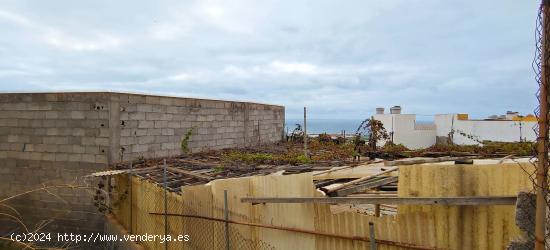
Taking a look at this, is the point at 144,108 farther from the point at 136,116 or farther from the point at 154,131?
the point at 154,131

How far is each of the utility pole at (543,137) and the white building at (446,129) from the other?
896 inches

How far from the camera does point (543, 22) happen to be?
94.4 inches

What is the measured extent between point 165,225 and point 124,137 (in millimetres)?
5660

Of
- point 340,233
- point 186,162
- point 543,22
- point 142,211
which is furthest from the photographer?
point 186,162

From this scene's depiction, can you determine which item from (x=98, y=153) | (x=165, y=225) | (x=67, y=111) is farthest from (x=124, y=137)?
(x=165, y=225)

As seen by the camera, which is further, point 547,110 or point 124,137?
point 124,137

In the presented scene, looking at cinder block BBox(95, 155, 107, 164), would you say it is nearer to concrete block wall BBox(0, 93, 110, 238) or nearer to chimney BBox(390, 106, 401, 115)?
concrete block wall BBox(0, 93, 110, 238)

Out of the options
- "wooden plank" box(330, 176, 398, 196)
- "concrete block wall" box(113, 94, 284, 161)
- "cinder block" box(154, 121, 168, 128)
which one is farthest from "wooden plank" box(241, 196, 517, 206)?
"cinder block" box(154, 121, 168, 128)

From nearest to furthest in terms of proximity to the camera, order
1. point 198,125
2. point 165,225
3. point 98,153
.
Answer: point 165,225, point 98,153, point 198,125

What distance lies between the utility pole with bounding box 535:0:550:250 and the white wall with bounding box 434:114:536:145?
71.3 ft

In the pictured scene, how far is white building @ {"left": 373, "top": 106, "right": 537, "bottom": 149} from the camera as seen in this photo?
944 inches

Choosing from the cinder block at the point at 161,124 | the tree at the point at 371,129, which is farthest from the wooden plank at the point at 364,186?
the cinder block at the point at 161,124

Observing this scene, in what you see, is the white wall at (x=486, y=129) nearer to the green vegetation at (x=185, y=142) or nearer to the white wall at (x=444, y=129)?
the white wall at (x=444, y=129)

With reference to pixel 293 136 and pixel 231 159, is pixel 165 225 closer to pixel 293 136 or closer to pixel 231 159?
pixel 231 159
